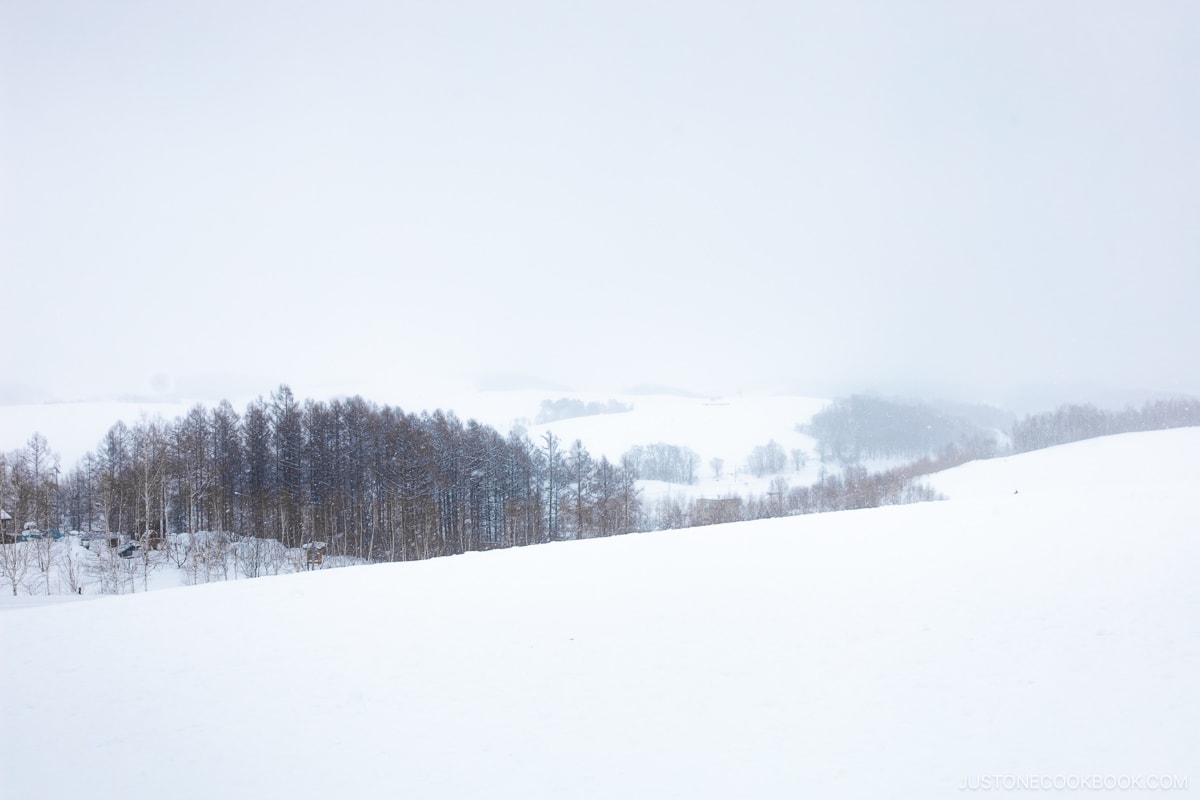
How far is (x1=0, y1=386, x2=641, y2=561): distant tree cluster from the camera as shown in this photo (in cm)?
3956

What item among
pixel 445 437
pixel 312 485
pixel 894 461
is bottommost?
pixel 894 461

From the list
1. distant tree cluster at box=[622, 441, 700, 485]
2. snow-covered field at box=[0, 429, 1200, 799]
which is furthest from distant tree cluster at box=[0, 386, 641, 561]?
distant tree cluster at box=[622, 441, 700, 485]

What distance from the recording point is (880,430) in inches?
6265

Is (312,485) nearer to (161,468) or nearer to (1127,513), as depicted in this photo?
(161,468)

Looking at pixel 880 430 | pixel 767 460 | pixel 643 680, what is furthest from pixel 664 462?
pixel 643 680

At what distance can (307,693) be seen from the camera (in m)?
8.55

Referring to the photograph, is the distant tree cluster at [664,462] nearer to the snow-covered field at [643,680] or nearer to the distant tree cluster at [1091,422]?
the distant tree cluster at [1091,422]

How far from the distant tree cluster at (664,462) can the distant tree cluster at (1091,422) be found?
69549mm

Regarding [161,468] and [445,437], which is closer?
[161,468]

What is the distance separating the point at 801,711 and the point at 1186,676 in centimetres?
541

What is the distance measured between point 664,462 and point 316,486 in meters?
93.7

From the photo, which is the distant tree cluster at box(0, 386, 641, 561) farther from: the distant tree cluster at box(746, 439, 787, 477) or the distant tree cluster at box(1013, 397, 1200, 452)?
the distant tree cluster at box(1013, 397, 1200, 452)

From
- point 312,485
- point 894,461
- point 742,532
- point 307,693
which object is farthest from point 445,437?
point 894,461

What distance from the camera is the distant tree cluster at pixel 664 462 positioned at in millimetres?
125250
